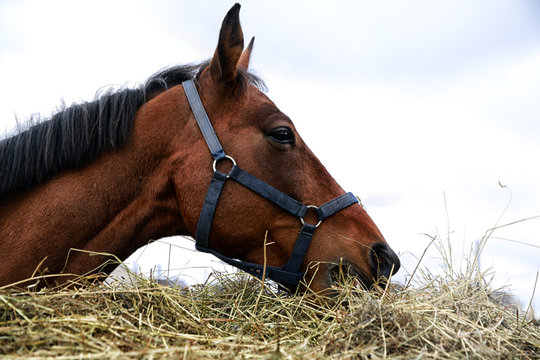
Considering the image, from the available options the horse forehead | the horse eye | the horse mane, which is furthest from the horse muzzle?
the horse mane

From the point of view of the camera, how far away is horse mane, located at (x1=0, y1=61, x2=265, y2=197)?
247 cm

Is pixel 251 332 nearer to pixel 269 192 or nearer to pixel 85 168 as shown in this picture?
pixel 269 192

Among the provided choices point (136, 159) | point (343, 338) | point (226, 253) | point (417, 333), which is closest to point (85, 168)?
point (136, 159)

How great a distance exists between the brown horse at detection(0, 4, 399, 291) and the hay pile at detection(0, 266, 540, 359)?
374 millimetres

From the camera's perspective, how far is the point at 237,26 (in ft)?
8.41

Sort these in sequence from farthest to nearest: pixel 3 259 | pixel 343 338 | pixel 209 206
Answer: pixel 209 206 → pixel 3 259 → pixel 343 338

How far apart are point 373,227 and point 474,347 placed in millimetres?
1142

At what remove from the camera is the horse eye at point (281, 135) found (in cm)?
263

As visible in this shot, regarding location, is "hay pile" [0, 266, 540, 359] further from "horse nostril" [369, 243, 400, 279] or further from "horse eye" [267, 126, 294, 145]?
"horse eye" [267, 126, 294, 145]

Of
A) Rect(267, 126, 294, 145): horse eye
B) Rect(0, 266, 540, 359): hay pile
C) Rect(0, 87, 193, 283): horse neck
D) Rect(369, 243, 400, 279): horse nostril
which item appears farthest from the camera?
Rect(267, 126, 294, 145): horse eye

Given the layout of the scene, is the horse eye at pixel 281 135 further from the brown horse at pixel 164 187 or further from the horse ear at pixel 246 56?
the horse ear at pixel 246 56

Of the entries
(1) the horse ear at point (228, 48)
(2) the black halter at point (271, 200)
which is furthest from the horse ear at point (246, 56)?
(2) the black halter at point (271, 200)

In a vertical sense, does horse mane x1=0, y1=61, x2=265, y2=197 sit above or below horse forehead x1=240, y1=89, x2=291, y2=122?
below

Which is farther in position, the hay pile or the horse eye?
the horse eye
